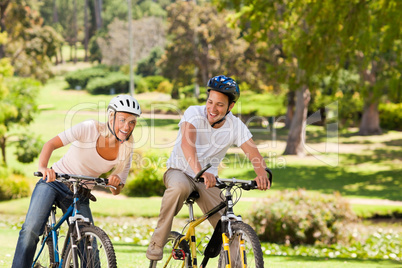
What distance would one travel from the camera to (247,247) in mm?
4242

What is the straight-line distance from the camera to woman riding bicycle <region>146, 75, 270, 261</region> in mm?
4582

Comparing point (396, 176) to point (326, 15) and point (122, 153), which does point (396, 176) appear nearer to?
point (326, 15)

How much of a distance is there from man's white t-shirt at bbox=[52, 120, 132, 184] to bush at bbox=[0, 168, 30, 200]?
14827 millimetres

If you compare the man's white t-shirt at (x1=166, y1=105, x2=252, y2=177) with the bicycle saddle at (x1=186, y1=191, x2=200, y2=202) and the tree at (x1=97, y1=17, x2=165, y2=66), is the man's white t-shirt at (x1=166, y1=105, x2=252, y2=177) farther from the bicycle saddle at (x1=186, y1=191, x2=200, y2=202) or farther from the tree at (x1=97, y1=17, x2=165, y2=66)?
the tree at (x1=97, y1=17, x2=165, y2=66)

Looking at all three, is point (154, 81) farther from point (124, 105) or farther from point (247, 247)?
point (247, 247)

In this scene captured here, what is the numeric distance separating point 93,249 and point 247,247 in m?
1.29

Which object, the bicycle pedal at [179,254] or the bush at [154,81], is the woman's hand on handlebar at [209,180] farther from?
the bush at [154,81]

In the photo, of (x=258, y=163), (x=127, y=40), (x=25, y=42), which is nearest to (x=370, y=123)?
(x=25, y=42)

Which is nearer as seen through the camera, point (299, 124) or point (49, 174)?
point (49, 174)

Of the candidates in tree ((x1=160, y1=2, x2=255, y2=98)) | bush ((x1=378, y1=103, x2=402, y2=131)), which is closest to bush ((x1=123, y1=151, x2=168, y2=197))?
tree ((x1=160, y1=2, x2=255, y2=98))

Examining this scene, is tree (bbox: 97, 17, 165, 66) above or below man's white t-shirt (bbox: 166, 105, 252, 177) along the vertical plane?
above

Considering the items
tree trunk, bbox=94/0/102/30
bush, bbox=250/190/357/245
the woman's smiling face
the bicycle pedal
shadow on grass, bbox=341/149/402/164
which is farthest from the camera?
tree trunk, bbox=94/0/102/30

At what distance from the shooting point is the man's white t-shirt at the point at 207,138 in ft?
15.3

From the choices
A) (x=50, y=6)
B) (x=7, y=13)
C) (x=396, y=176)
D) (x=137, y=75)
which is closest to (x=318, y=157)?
(x=396, y=176)
